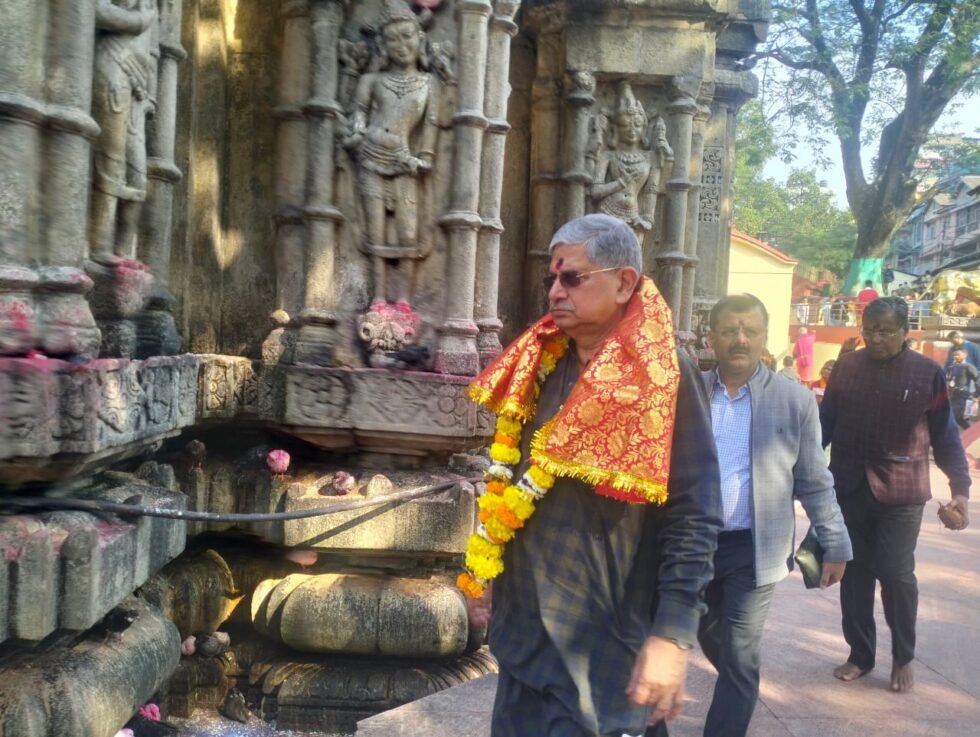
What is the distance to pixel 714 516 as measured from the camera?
212cm

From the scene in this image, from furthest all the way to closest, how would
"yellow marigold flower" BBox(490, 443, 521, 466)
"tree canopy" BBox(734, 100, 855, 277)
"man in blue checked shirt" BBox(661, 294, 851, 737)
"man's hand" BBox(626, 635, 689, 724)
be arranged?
1. "tree canopy" BBox(734, 100, 855, 277)
2. "man in blue checked shirt" BBox(661, 294, 851, 737)
3. "yellow marigold flower" BBox(490, 443, 521, 466)
4. "man's hand" BBox(626, 635, 689, 724)

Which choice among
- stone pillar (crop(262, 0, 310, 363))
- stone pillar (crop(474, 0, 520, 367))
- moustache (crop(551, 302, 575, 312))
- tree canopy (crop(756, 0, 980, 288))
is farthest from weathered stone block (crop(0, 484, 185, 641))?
tree canopy (crop(756, 0, 980, 288))

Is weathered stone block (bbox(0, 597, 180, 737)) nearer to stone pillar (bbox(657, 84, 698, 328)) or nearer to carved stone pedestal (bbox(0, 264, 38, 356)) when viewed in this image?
carved stone pedestal (bbox(0, 264, 38, 356))

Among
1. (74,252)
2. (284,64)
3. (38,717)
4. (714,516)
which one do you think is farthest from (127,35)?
(714,516)

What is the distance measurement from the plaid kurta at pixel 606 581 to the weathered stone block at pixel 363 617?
1.93 meters

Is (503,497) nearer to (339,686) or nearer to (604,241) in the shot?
(604,241)

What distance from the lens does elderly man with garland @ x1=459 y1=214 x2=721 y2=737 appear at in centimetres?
204

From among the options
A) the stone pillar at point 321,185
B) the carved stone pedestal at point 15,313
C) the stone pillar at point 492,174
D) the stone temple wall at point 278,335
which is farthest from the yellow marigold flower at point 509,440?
the stone pillar at point 492,174

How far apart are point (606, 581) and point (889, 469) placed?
275cm

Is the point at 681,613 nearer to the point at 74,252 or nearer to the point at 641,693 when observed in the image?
the point at 641,693

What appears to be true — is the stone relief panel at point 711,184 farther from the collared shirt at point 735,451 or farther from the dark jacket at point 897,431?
the collared shirt at point 735,451

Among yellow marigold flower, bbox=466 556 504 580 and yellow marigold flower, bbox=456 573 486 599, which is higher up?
yellow marigold flower, bbox=466 556 504 580

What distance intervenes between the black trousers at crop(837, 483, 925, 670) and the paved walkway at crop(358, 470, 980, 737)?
196 millimetres


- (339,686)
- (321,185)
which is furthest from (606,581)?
(321,185)
